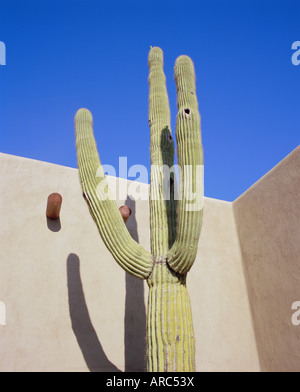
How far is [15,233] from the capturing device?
16.8 ft

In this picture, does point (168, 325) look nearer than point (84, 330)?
Yes

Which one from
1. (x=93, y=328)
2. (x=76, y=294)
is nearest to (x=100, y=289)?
(x=76, y=294)

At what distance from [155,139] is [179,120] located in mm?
623

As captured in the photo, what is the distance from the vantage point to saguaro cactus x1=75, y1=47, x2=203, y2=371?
3.03m

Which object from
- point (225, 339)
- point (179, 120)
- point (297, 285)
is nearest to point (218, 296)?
point (225, 339)

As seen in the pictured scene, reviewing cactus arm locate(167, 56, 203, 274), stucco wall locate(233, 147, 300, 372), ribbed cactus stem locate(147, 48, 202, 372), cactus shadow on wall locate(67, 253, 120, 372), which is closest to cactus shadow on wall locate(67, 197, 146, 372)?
cactus shadow on wall locate(67, 253, 120, 372)

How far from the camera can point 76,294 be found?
5.16m

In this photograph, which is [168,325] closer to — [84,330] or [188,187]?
[188,187]

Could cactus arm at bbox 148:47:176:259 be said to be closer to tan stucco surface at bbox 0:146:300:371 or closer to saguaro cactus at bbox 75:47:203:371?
saguaro cactus at bbox 75:47:203:371

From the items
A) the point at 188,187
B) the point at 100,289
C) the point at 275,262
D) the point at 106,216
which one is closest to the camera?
the point at 188,187

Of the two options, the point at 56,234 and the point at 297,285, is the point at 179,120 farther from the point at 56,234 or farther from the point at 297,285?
the point at 297,285

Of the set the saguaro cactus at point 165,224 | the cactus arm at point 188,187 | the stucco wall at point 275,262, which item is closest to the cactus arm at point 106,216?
the saguaro cactus at point 165,224

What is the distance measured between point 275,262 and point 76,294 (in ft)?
10.3

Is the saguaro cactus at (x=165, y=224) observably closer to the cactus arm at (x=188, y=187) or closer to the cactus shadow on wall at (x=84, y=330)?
the cactus arm at (x=188, y=187)
